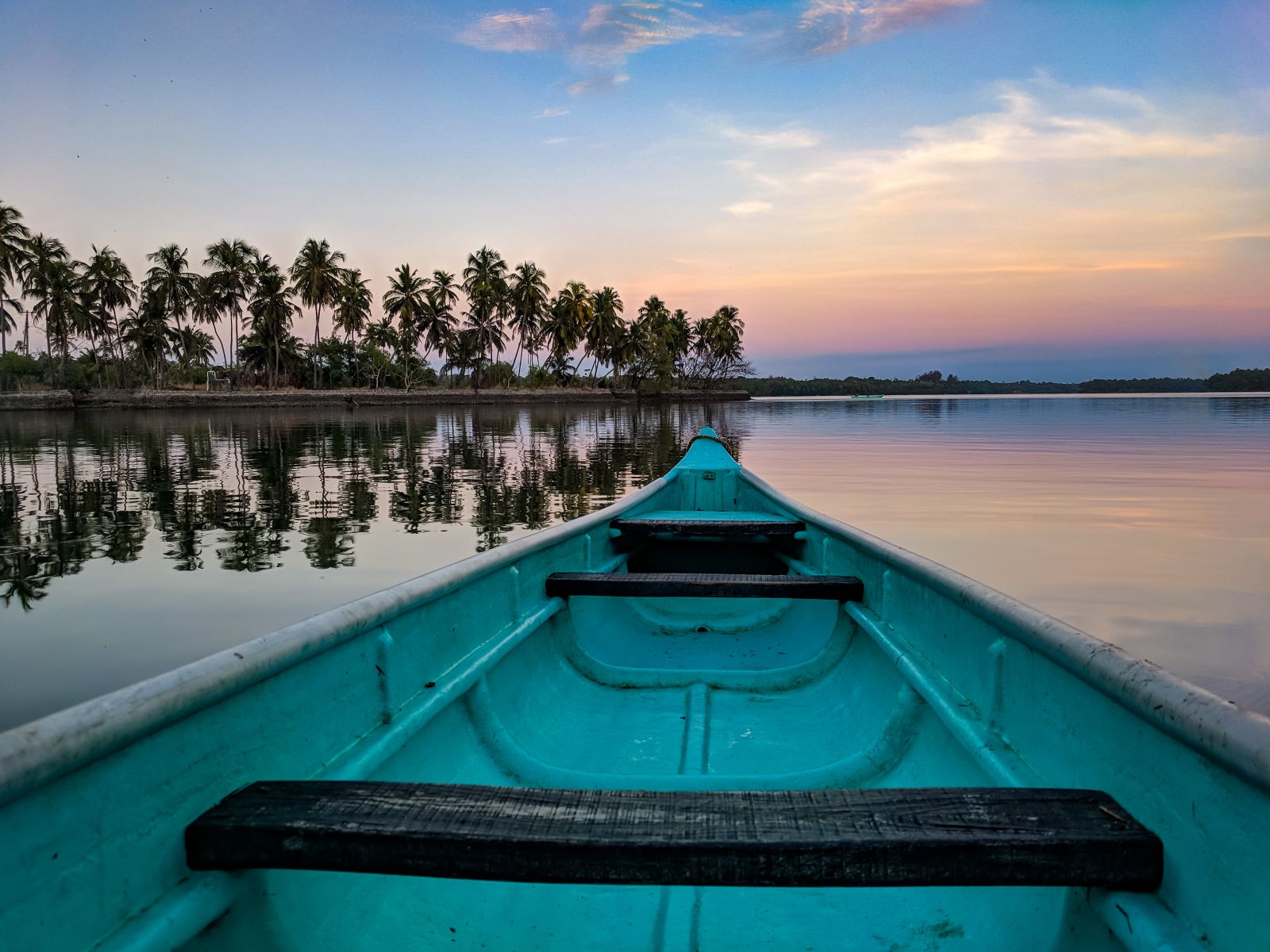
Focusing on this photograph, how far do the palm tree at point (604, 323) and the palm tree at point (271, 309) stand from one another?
28031 mm

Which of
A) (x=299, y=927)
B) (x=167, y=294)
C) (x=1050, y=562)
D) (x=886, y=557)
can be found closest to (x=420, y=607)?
(x=299, y=927)

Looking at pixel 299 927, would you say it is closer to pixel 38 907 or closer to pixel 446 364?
pixel 38 907

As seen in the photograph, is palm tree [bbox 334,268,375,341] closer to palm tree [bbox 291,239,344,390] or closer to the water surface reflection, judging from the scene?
palm tree [bbox 291,239,344,390]

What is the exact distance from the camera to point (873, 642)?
3383mm

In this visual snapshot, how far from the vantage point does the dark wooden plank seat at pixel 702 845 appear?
1.31 m

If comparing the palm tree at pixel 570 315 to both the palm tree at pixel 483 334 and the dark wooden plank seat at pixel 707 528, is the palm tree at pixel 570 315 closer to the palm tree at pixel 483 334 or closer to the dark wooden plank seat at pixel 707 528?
the palm tree at pixel 483 334

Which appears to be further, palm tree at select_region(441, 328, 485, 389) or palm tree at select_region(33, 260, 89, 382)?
palm tree at select_region(441, 328, 485, 389)

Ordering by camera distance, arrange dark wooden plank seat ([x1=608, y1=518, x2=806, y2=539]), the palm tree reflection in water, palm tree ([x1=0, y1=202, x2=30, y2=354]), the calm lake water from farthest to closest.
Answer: palm tree ([x1=0, y1=202, x2=30, y2=354]) < the palm tree reflection in water < the calm lake water < dark wooden plank seat ([x1=608, y1=518, x2=806, y2=539])

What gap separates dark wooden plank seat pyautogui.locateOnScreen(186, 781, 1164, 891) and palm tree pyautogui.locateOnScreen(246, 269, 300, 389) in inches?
2565

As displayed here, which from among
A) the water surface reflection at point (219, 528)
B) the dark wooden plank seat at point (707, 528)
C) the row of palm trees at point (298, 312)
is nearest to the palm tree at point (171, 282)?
the row of palm trees at point (298, 312)

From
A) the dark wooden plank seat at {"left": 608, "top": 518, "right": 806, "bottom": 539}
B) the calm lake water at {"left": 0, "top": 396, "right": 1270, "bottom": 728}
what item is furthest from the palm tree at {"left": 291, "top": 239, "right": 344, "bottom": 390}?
the dark wooden plank seat at {"left": 608, "top": 518, "right": 806, "bottom": 539}

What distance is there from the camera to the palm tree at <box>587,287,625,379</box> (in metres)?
75.1

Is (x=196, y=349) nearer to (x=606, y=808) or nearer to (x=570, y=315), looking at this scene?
(x=570, y=315)

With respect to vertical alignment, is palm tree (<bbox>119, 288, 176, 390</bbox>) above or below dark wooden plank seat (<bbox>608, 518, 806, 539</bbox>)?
above
